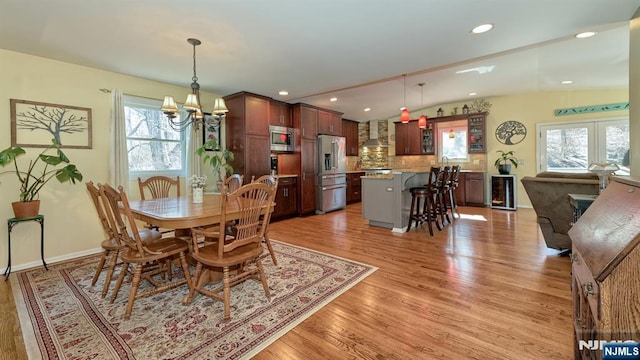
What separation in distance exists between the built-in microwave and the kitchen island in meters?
1.87

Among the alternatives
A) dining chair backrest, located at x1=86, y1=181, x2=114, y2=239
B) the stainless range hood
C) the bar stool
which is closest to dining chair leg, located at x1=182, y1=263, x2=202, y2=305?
dining chair backrest, located at x1=86, y1=181, x2=114, y2=239

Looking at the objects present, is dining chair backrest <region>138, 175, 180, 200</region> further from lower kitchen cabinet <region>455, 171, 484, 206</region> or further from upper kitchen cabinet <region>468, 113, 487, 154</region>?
upper kitchen cabinet <region>468, 113, 487, 154</region>

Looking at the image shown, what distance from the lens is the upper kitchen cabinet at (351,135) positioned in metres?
8.11

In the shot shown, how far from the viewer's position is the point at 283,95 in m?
5.09

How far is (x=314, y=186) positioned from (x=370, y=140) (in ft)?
10.7

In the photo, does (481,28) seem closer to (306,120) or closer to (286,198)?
(306,120)

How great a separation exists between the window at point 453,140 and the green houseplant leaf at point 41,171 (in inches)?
295

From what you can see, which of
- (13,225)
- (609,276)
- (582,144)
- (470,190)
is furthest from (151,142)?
(582,144)

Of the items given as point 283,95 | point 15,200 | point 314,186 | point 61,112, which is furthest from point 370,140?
point 15,200

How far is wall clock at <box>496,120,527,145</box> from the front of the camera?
6195mm

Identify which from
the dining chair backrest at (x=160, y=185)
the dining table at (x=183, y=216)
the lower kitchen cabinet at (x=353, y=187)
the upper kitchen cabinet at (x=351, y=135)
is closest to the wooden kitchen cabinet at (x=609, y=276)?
the dining table at (x=183, y=216)

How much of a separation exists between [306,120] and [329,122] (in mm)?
853

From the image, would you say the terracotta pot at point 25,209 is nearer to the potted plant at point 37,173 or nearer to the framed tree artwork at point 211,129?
the potted plant at point 37,173

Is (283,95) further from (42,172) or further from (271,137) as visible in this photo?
(42,172)
